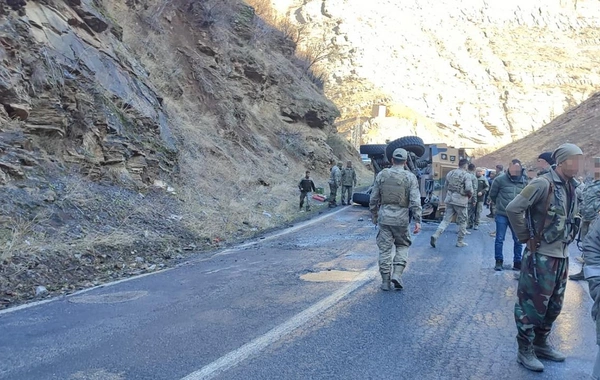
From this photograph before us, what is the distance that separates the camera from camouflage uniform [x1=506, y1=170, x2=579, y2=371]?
429 cm

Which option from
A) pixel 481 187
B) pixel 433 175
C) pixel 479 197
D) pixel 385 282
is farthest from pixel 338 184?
pixel 385 282

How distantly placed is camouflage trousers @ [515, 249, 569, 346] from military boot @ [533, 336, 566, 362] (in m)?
0.19

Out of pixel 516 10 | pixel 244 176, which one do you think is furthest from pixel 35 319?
pixel 516 10

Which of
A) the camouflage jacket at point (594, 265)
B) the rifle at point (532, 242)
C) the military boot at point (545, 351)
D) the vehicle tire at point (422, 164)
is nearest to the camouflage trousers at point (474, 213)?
the vehicle tire at point (422, 164)

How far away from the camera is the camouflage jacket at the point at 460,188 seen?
11039 millimetres

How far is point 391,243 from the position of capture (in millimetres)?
7023

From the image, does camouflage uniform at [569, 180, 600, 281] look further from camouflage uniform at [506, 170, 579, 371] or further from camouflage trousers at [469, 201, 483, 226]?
camouflage trousers at [469, 201, 483, 226]

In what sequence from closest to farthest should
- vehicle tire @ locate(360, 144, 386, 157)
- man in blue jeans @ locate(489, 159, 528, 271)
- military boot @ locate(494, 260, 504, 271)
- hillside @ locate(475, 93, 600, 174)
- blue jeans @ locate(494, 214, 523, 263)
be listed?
blue jeans @ locate(494, 214, 523, 263) → military boot @ locate(494, 260, 504, 271) → man in blue jeans @ locate(489, 159, 528, 271) → vehicle tire @ locate(360, 144, 386, 157) → hillside @ locate(475, 93, 600, 174)

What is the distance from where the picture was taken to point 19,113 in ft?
33.6

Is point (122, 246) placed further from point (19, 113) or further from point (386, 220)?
point (386, 220)

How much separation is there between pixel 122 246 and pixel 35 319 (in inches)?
138

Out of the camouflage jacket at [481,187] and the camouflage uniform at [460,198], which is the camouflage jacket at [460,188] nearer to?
the camouflage uniform at [460,198]

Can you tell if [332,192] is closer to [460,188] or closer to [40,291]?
[460,188]

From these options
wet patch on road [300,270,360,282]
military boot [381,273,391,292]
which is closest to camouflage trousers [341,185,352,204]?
wet patch on road [300,270,360,282]
